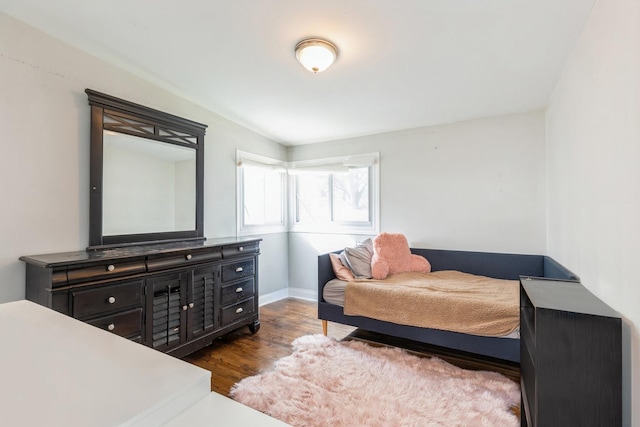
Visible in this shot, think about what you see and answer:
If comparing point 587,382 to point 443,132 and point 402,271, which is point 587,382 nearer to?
point 402,271

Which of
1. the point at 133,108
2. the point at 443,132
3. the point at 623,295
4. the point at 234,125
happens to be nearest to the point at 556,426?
the point at 623,295

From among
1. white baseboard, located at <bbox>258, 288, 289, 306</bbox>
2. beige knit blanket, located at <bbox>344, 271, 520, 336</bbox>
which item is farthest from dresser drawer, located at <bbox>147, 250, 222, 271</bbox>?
white baseboard, located at <bbox>258, 288, 289, 306</bbox>

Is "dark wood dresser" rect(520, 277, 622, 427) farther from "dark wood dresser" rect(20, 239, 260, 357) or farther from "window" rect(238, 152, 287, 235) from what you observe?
"window" rect(238, 152, 287, 235)

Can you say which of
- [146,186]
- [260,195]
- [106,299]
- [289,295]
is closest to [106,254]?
[106,299]

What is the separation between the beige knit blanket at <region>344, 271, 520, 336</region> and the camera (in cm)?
223

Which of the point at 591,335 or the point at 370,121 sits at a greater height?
the point at 370,121

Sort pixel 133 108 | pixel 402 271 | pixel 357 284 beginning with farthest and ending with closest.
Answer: pixel 402 271, pixel 357 284, pixel 133 108

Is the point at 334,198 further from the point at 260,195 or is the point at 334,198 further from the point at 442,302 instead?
the point at 442,302

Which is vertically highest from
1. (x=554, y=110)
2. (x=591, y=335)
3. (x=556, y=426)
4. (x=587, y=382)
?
(x=554, y=110)

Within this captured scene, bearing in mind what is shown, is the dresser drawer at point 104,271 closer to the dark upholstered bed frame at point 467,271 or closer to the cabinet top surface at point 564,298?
the dark upholstered bed frame at point 467,271

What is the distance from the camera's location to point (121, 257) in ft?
6.84

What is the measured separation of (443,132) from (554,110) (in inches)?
42.4

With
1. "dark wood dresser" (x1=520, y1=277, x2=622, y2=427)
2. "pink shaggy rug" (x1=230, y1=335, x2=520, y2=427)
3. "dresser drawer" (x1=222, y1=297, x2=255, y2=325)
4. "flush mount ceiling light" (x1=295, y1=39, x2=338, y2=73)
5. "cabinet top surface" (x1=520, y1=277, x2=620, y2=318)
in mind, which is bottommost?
"pink shaggy rug" (x1=230, y1=335, x2=520, y2=427)

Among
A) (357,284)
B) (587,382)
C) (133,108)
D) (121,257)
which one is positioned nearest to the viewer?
(587,382)
